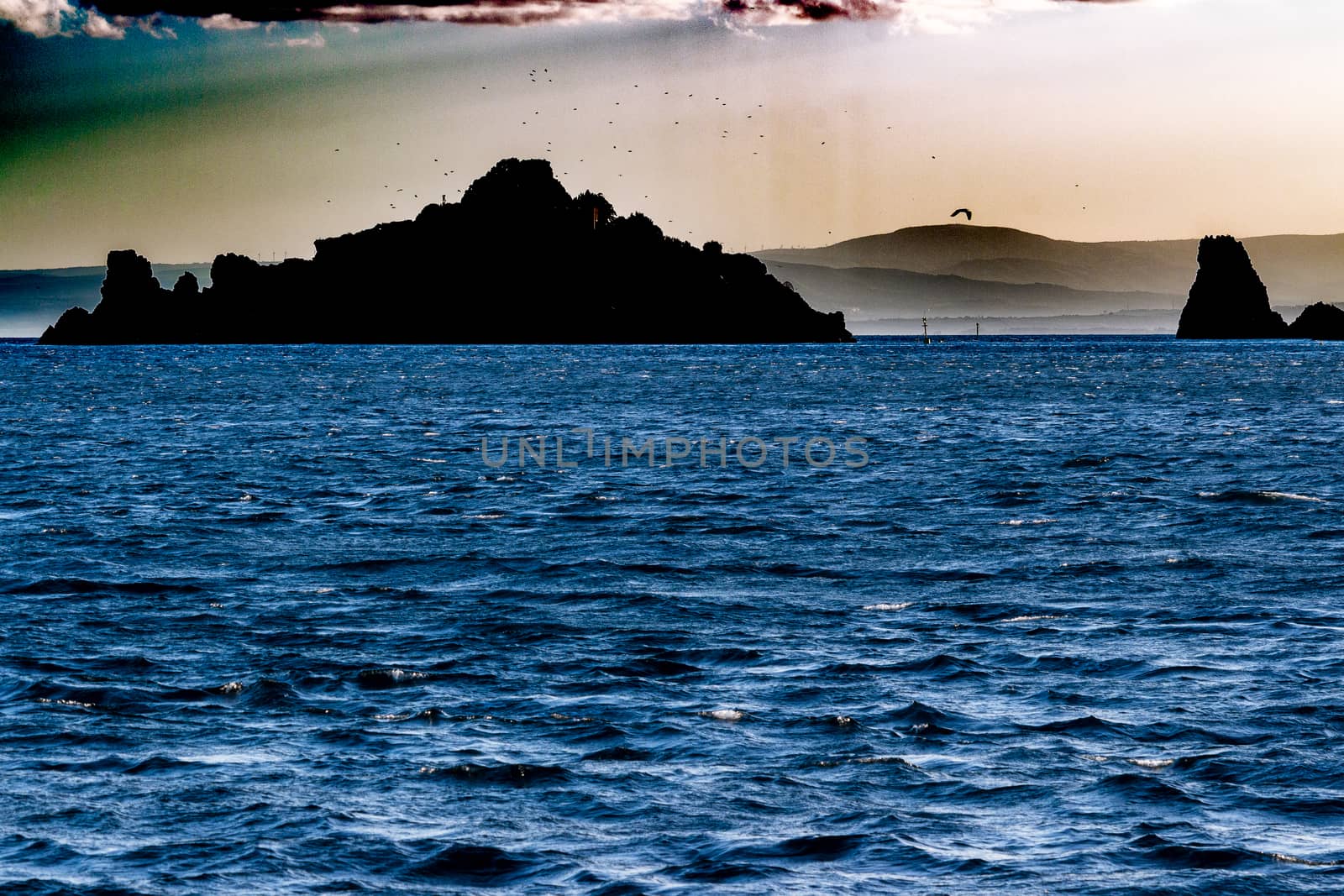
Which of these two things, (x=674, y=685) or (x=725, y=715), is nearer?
(x=725, y=715)

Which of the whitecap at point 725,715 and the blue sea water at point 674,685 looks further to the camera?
the whitecap at point 725,715

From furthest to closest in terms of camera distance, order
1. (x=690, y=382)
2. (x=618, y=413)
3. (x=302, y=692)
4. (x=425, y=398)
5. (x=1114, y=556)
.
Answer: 1. (x=690, y=382)
2. (x=425, y=398)
3. (x=618, y=413)
4. (x=1114, y=556)
5. (x=302, y=692)

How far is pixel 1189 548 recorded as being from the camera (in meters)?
26.0

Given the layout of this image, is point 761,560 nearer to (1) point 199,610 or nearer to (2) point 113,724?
(1) point 199,610

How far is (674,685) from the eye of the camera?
15477mm

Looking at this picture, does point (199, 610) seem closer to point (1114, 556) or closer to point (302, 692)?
point (302, 692)

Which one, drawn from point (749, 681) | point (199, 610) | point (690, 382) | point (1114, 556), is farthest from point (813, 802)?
point (690, 382)

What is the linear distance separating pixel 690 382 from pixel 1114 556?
99.8 m

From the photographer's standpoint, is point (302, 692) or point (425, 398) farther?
point (425, 398)

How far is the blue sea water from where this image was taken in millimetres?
10539

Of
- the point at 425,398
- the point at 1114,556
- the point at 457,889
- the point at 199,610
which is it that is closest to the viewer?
the point at 457,889

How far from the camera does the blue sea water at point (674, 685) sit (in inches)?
415

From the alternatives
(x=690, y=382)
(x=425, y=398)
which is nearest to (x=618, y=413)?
(x=425, y=398)

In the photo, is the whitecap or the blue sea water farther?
the whitecap
